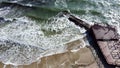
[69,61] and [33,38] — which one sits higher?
[69,61]

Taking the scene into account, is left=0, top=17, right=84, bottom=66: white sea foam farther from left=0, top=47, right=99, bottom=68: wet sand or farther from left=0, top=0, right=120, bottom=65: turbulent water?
left=0, top=47, right=99, bottom=68: wet sand

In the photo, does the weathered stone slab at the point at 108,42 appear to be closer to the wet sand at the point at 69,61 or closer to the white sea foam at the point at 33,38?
the wet sand at the point at 69,61

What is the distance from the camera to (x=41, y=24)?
11.0m

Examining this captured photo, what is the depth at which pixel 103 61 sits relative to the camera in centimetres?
875

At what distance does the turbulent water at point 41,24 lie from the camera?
9.44 metres

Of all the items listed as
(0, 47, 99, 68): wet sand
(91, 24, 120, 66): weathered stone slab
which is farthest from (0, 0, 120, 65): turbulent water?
Answer: (91, 24, 120, 66): weathered stone slab

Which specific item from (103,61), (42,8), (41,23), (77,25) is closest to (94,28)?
(77,25)

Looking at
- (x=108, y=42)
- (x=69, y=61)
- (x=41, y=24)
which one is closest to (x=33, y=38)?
(x=41, y=24)

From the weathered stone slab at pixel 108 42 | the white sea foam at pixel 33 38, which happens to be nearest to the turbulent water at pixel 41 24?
the white sea foam at pixel 33 38

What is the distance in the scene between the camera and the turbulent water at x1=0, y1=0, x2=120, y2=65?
372 inches

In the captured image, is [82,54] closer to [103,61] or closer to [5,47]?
[103,61]

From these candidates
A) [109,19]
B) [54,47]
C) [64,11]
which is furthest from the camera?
[64,11]

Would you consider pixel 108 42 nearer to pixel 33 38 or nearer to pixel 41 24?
pixel 33 38

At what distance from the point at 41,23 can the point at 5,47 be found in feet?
7.20
